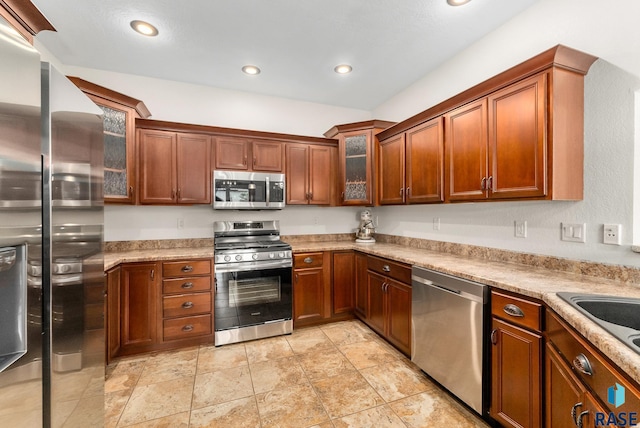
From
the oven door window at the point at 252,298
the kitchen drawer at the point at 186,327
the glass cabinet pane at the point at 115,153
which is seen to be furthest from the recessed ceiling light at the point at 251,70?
the kitchen drawer at the point at 186,327

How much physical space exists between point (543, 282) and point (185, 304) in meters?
2.88

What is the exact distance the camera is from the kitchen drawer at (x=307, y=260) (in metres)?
3.08

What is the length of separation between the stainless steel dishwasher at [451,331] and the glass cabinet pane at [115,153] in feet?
9.35

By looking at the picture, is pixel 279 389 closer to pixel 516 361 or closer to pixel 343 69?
pixel 516 361

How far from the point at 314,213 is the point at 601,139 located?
9.25 ft

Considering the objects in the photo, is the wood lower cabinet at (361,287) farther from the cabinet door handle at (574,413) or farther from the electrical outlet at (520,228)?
the cabinet door handle at (574,413)

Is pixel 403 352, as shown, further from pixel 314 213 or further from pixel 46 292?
pixel 46 292

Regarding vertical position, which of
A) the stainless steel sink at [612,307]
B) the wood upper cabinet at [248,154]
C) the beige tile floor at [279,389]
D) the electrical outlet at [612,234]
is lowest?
the beige tile floor at [279,389]

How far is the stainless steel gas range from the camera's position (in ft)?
9.04

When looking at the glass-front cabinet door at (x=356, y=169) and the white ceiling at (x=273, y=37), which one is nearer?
the white ceiling at (x=273, y=37)

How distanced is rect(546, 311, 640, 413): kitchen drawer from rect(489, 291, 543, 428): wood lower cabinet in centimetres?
10

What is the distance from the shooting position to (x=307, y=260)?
10.2ft

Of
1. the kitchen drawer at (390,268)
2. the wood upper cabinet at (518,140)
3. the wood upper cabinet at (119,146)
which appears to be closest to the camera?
the wood upper cabinet at (518,140)

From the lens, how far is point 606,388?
0.91m
